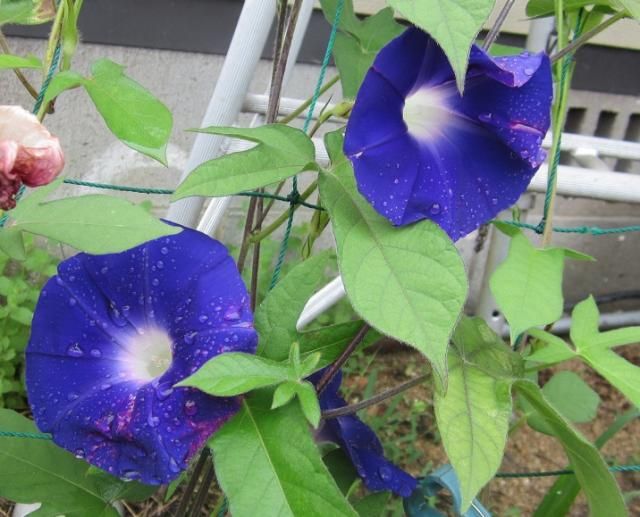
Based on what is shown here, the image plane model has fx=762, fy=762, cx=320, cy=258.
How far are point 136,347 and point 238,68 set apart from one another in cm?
36

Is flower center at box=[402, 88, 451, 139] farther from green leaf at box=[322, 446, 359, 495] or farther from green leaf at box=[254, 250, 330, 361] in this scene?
green leaf at box=[322, 446, 359, 495]

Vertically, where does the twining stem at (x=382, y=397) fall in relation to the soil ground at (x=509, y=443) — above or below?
above

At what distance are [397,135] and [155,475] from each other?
0.34m

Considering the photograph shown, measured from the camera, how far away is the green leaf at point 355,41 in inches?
34.1

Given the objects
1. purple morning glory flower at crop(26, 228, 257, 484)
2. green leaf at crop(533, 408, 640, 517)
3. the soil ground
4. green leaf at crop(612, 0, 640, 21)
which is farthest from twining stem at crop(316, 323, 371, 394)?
the soil ground

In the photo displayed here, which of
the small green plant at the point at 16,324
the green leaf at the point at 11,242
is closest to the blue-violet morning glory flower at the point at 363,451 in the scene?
the green leaf at the point at 11,242

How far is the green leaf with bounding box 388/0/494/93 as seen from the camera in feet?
1.59

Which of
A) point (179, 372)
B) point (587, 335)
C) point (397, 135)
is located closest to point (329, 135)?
point (397, 135)

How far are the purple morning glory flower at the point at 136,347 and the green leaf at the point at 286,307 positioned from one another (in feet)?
0.16

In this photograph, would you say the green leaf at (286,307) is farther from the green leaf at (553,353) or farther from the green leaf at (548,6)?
the green leaf at (548,6)

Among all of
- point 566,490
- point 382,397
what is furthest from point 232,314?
point 566,490

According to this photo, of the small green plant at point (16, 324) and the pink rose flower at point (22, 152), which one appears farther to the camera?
the small green plant at point (16, 324)

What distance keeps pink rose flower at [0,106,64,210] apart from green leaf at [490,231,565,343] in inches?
15.8

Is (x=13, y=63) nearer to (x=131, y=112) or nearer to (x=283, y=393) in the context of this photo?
(x=131, y=112)
